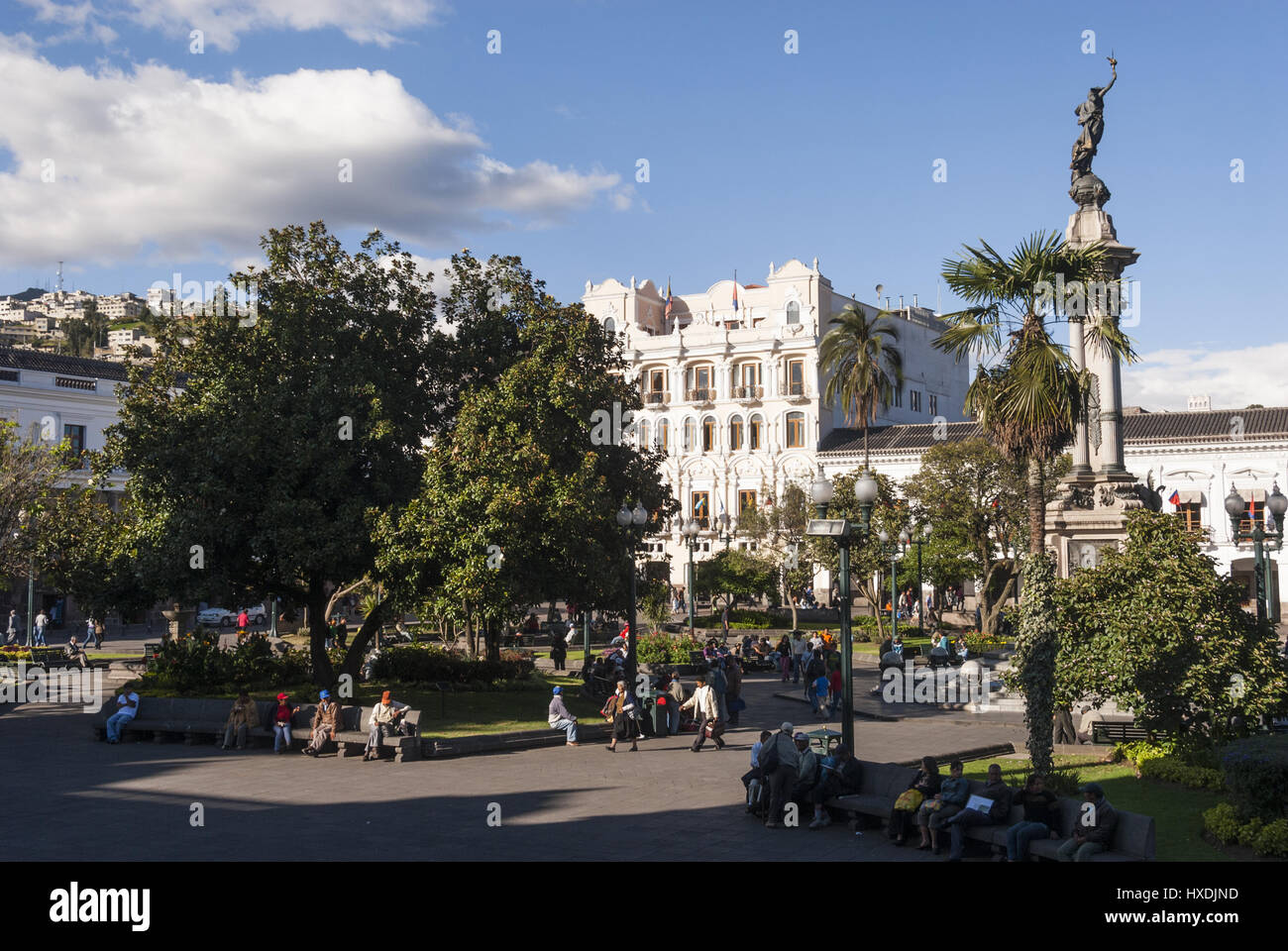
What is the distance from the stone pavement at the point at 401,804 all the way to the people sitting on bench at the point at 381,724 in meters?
0.38

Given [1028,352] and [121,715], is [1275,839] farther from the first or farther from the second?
[121,715]

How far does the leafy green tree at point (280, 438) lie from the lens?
73.5ft

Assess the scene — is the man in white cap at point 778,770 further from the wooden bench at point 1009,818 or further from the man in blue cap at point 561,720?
the man in blue cap at point 561,720

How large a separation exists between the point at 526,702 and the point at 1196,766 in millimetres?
14302

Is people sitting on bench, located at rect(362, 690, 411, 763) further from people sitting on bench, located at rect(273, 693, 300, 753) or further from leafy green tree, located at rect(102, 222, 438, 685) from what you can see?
leafy green tree, located at rect(102, 222, 438, 685)

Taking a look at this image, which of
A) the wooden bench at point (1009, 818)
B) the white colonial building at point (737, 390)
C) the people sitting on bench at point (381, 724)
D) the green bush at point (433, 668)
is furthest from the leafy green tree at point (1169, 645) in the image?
the white colonial building at point (737, 390)

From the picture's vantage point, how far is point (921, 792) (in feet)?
41.7

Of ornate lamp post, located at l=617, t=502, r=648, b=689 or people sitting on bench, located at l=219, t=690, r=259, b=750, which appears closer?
people sitting on bench, located at l=219, t=690, r=259, b=750

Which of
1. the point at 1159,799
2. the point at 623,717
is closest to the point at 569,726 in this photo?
the point at 623,717

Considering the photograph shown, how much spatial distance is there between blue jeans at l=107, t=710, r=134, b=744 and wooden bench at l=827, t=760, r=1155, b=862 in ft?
44.9

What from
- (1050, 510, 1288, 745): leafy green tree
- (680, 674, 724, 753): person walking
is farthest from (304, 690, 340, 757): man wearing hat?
(1050, 510, 1288, 745): leafy green tree

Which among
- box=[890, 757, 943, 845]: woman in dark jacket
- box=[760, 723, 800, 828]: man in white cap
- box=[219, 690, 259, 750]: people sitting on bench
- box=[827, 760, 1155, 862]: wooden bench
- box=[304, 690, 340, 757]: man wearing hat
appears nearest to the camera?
box=[827, 760, 1155, 862]: wooden bench

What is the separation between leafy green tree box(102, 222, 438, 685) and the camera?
73.5 feet
